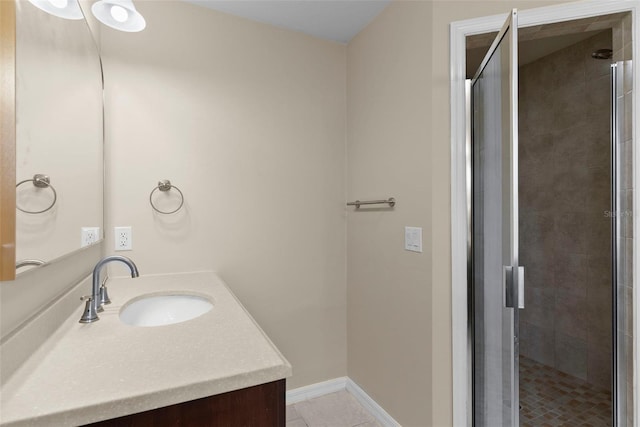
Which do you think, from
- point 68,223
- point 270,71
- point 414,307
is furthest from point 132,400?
point 270,71

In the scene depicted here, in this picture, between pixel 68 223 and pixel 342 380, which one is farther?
pixel 342 380

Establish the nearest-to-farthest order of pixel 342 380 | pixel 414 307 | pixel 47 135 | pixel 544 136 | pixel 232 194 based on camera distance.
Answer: pixel 47 135, pixel 414 307, pixel 232 194, pixel 342 380, pixel 544 136

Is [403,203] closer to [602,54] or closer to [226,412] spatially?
[226,412]

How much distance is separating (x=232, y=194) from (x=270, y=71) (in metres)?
0.84

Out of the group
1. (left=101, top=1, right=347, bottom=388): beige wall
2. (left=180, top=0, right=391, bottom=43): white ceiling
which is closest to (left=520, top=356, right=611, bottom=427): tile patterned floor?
(left=101, top=1, right=347, bottom=388): beige wall

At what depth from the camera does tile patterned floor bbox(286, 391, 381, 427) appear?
192 centimetres

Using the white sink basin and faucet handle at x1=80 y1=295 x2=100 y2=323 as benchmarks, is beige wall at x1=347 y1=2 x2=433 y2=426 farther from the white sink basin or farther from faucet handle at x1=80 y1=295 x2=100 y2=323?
faucet handle at x1=80 y1=295 x2=100 y2=323

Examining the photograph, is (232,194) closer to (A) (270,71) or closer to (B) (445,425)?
(A) (270,71)

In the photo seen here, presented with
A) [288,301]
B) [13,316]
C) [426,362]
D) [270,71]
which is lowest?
[426,362]

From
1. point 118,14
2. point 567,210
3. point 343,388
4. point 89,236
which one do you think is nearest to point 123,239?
point 89,236

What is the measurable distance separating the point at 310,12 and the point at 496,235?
5.44 feet

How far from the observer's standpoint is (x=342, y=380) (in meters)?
2.32

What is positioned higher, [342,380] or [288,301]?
[288,301]

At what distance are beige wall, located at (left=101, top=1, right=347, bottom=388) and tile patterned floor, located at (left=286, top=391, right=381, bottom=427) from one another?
0.47ft
